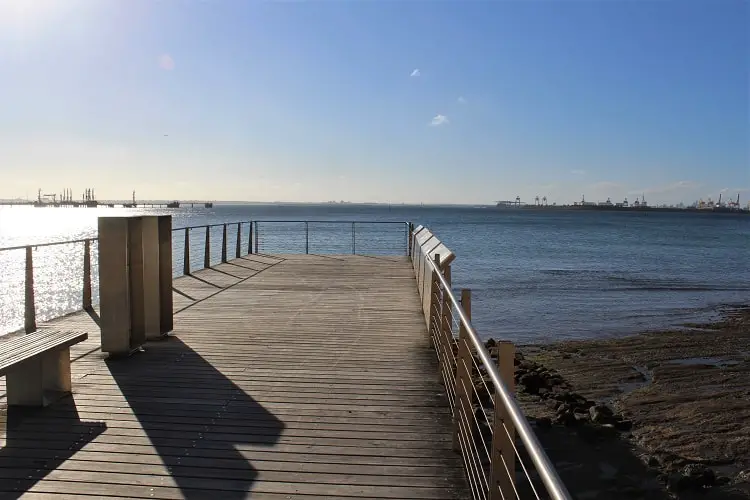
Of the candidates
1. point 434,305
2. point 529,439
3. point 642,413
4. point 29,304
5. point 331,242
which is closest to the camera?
point 529,439

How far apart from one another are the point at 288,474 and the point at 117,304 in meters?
3.01

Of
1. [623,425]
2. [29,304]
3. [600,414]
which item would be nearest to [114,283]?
[29,304]

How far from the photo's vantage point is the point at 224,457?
358cm

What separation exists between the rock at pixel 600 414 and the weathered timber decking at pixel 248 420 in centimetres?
273

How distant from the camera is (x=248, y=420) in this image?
4.18 m

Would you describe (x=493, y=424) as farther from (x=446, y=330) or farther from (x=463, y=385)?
(x=446, y=330)

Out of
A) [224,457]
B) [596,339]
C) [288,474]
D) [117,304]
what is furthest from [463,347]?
[596,339]

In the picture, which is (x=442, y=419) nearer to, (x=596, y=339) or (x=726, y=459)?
(x=726, y=459)

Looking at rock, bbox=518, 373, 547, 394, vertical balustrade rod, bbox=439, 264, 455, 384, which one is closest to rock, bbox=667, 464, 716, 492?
rock, bbox=518, 373, 547, 394

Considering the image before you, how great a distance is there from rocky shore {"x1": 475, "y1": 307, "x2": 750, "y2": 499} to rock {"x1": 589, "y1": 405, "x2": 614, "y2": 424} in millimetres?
13

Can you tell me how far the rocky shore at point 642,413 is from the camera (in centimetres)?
640

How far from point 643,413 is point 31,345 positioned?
25.4ft

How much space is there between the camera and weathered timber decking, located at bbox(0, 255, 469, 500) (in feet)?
10.7

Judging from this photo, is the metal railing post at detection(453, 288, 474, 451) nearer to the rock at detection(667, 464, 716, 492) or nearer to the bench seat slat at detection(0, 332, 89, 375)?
the bench seat slat at detection(0, 332, 89, 375)
